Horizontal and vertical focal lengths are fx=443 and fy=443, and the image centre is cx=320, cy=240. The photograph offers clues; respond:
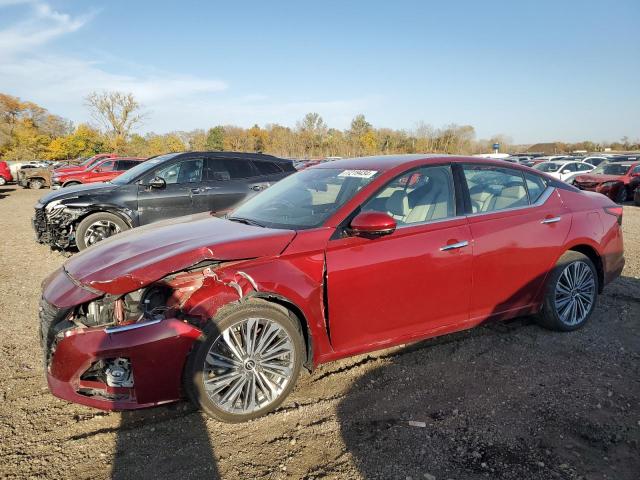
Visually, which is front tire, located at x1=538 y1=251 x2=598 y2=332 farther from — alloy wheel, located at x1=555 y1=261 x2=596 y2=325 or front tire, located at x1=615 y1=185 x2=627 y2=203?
front tire, located at x1=615 y1=185 x2=627 y2=203

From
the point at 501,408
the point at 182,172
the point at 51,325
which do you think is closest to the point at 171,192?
the point at 182,172

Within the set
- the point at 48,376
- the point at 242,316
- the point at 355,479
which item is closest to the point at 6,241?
the point at 48,376

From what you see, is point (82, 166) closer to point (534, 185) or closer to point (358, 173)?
point (358, 173)

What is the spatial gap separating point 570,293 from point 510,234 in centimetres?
104

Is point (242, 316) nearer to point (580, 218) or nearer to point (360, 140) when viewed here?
point (580, 218)

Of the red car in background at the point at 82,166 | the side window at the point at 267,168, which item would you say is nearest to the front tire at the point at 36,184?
the red car in background at the point at 82,166

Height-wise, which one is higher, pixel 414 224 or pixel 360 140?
pixel 360 140

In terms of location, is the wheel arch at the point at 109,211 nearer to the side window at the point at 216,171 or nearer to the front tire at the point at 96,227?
the front tire at the point at 96,227

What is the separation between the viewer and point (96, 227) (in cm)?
744

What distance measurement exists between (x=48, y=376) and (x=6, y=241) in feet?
28.0

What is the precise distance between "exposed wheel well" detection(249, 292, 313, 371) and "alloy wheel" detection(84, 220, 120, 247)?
5593mm

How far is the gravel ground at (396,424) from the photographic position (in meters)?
2.43

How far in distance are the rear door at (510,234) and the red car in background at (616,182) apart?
13.6 metres

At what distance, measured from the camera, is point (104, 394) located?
262 cm
